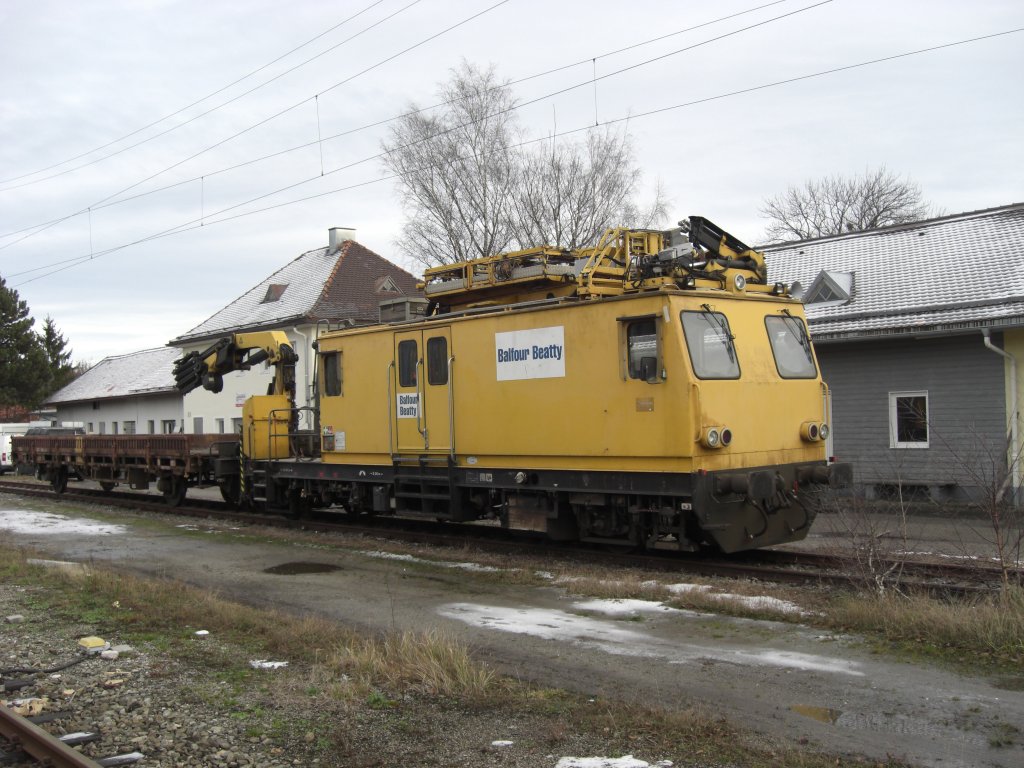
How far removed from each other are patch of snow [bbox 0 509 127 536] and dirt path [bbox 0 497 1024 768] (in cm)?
489

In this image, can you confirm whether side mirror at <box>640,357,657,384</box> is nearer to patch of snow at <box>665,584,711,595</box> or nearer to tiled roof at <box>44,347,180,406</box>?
patch of snow at <box>665,584,711,595</box>

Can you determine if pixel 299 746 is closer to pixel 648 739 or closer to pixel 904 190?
pixel 648 739

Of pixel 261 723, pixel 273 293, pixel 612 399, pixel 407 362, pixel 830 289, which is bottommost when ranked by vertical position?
pixel 261 723

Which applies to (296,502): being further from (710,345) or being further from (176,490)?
(710,345)

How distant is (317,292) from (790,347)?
26538mm

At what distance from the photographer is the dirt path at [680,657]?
5211mm

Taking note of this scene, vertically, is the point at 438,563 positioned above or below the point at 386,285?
below

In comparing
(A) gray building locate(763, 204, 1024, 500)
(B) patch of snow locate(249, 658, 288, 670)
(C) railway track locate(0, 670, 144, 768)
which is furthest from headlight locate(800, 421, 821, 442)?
(C) railway track locate(0, 670, 144, 768)

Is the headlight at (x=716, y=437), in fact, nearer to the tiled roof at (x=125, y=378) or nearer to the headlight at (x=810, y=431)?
the headlight at (x=810, y=431)

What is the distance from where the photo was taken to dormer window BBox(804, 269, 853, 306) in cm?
2027

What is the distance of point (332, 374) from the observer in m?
14.5

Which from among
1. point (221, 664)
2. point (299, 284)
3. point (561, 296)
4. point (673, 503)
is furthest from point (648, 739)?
point (299, 284)

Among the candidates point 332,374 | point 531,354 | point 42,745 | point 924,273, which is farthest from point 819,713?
point 924,273

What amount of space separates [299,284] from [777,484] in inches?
1199
